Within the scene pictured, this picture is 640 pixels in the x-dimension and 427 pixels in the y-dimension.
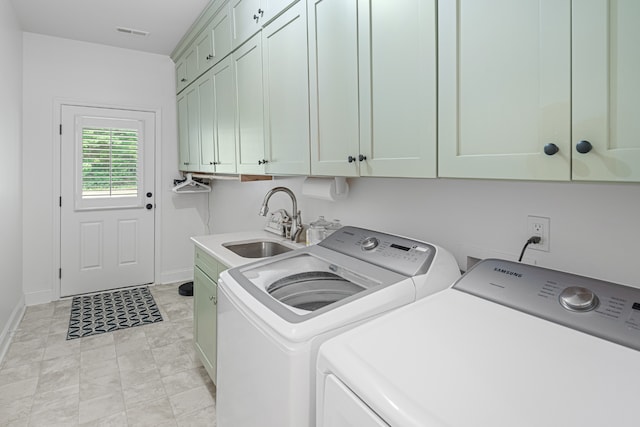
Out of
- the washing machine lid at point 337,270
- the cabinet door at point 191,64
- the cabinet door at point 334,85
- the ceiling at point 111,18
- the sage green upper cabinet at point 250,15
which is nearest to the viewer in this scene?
the washing machine lid at point 337,270

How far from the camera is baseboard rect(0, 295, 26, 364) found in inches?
103

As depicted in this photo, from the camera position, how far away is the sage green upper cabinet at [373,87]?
3.81 ft

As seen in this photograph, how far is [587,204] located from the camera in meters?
1.11

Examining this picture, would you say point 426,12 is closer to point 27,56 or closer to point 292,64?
point 292,64

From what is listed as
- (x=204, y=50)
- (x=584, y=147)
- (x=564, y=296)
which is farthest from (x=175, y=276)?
(x=584, y=147)

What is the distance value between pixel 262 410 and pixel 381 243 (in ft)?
2.38

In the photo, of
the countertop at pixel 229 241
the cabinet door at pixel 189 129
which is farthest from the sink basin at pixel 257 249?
the cabinet door at pixel 189 129

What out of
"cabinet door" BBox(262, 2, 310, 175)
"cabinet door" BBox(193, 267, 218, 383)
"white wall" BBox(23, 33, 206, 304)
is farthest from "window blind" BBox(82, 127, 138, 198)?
"cabinet door" BBox(262, 2, 310, 175)

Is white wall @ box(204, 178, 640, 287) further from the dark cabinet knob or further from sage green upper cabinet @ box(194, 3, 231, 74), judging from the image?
sage green upper cabinet @ box(194, 3, 231, 74)

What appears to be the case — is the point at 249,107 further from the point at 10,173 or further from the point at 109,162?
the point at 109,162

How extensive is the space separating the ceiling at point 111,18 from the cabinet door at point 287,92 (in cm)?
135

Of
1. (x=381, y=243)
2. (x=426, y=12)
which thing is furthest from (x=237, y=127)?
(x=426, y=12)

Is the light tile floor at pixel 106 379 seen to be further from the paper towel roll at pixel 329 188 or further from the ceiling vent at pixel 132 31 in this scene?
the ceiling vent at pixel 132 31

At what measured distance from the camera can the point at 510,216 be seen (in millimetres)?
1304
